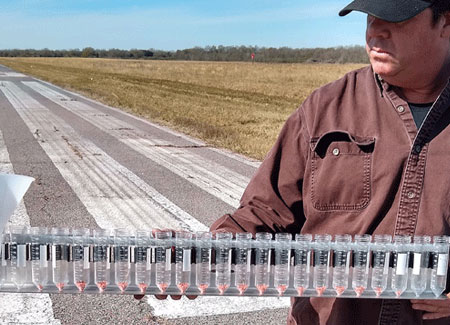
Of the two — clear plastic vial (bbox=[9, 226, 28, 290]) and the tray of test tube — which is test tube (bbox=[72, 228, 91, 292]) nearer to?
the tray of test tube

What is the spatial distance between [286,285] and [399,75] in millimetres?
778

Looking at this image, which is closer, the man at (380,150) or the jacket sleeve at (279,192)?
the man at (380,150)

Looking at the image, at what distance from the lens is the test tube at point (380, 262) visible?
1.81 m

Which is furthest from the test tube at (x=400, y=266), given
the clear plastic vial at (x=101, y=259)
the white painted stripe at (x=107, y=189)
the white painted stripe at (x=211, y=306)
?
the white painted stripe at (x=107, y=189)

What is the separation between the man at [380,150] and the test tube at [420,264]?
35mm

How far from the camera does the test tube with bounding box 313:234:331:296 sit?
1871 mm

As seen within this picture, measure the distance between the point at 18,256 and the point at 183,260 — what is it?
21.3 inches

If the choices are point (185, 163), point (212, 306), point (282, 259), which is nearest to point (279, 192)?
point (282, 259)

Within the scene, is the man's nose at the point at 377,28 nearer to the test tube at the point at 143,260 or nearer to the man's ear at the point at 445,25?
the man's ear at the point at 445,25

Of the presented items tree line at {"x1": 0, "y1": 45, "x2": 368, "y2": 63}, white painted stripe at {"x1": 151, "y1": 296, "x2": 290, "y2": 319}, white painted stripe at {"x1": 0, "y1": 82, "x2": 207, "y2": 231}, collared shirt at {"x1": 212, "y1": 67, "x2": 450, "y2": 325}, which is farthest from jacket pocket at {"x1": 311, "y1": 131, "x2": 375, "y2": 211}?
tree line at {"x1": 0, "y1": 45, "x2": 368, "y2": 63}

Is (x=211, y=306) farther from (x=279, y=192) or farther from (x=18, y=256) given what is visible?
(x=18, y=256)

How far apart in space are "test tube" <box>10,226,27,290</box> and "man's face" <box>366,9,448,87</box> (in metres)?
1.27

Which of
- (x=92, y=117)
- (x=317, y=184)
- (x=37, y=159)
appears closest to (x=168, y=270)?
(x=317, y=184)

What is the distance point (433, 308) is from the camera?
6.14 ft
